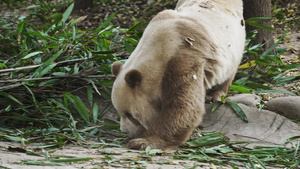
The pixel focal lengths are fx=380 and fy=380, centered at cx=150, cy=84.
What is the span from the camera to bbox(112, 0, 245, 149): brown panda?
3.52m

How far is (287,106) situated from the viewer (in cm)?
465

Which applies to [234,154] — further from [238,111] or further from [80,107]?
[80,107]

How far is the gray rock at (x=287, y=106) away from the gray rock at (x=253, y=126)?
0.25 m

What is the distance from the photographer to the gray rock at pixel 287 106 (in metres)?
4.58

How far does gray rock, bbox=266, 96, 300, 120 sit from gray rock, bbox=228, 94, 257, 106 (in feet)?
0.75

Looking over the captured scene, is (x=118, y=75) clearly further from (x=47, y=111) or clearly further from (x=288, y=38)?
(x=288, y=38)

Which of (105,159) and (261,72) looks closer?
(105,159)

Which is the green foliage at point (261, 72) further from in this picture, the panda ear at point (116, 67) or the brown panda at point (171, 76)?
the panda ear at point (116, 67)

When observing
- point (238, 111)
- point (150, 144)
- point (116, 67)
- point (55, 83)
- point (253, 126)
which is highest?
point (116, 67)

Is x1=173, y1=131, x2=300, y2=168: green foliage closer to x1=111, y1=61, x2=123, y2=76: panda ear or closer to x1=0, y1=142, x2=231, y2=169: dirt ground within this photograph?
x1=0, y1=142, x2=231, y2=169: dirt ground

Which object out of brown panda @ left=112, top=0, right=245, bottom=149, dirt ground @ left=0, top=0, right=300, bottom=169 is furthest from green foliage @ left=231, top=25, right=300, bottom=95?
dirt ground @ left=0, top=0, right=300, bottom=169

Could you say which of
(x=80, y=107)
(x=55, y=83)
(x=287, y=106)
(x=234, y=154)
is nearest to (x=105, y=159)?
(x=234, y=154)

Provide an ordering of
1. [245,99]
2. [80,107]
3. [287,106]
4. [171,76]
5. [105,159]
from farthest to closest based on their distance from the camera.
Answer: [245,99] < [287,106] < [80,107] < [171,76] < [105,159]

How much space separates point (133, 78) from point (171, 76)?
0.36 meters
